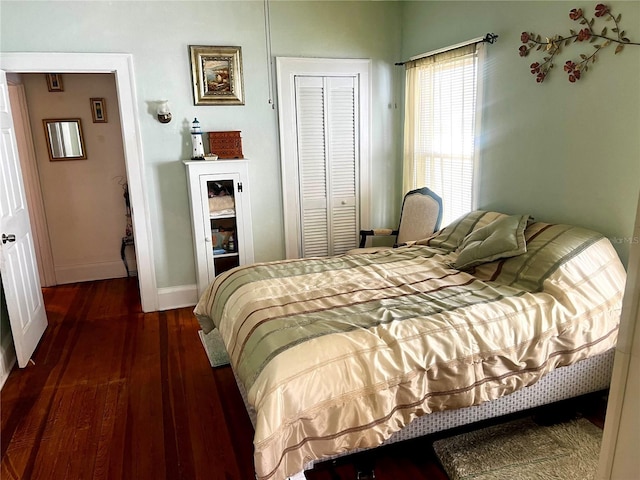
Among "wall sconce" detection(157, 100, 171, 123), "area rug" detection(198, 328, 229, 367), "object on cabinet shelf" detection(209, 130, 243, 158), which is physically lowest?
"area rug" detection(198, 328, 229, 367)

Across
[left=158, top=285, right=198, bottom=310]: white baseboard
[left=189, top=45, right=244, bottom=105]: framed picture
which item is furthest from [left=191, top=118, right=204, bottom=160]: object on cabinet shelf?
[left=158, top=285, right=198, bottom=310]: white baseboard

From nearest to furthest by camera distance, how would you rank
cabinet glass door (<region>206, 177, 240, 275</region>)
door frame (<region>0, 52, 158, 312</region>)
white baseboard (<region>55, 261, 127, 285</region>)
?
1. door frame (<region>0, 52, 158, 312</region>)
2. cabinet glass door (<region>206, 177, 240, 275</region>)
3. white baseboard (<region>55, 261, 127, 285</region>)

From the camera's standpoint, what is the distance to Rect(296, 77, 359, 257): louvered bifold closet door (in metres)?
4.25

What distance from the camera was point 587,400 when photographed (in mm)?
2490

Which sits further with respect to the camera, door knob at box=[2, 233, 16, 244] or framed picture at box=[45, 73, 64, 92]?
framed picture at box=[45, 73, 64, 92]

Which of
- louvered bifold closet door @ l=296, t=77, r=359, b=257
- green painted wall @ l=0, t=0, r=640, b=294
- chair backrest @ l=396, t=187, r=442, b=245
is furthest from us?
louvered bifold closet door @ l=296, t=77, r=359, b=257

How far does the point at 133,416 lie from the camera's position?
2.62m

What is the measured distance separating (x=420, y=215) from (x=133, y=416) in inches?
101

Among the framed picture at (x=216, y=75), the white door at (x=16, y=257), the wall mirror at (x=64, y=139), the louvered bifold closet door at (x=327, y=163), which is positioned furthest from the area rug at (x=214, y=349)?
the wall mirror at (x=64, y=139)

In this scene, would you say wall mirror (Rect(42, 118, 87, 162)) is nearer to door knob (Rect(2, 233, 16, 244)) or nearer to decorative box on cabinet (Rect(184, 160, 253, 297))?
decorative box on cabinet (Rect(184, 160, 253, 297))

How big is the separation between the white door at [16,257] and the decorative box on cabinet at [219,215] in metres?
1.23

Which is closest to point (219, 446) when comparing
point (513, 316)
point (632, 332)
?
point (513, 316)

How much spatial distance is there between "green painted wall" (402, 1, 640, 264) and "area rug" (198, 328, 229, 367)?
7.15ft

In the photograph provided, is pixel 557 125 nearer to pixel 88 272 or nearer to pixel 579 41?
pixel 579 41
